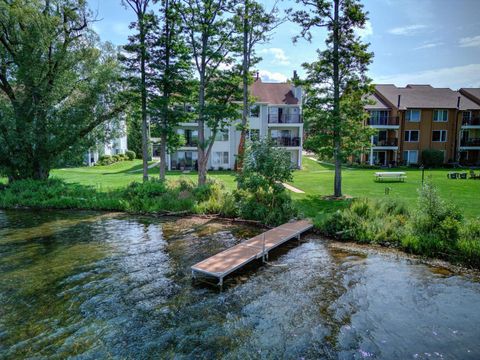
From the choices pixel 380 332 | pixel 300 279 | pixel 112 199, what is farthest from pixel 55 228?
pixel 380 332

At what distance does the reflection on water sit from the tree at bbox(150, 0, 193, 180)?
33.1ft

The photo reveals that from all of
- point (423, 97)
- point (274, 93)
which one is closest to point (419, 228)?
point (274, 93)

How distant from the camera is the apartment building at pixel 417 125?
38750mm

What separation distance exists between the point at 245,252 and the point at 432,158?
1466 inches

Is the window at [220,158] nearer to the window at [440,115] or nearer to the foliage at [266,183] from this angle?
the foliage at [266,183]

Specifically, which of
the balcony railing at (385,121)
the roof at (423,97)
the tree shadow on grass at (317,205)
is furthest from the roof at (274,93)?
the tree shadow on grass at (317,205)

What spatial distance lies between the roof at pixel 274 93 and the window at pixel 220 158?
7662 millimetres

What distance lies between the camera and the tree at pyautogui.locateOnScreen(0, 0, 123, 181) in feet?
59.5

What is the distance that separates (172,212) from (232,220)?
3.43 metres

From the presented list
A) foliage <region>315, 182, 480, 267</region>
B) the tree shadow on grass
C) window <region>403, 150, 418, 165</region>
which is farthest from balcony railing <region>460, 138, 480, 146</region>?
foliage <region>315, 182, 480, 267</region>

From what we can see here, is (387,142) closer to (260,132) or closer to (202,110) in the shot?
(260,132)

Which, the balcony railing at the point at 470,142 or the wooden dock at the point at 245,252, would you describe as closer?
the wooden dock at the point at 245,252

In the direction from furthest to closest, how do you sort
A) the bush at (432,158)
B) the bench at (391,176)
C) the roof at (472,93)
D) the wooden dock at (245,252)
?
1. the roof at (472,93)
2. the bush at (432,158)
3. the bench at (391,176)
4. the wooden dock at (245,252)

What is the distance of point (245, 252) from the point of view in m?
9.24
